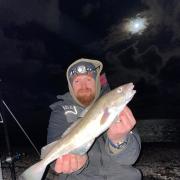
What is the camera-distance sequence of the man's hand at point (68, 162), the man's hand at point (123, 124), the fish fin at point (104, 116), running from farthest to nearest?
the man's hand at point (68, 162), the man's hand at point (123, 124), the fish fin at point (104, 116)

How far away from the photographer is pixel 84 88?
772 cm

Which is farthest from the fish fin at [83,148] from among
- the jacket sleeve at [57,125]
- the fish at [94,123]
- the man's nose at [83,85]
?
the man's nose at [83,85]

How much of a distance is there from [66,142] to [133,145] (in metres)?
1.62

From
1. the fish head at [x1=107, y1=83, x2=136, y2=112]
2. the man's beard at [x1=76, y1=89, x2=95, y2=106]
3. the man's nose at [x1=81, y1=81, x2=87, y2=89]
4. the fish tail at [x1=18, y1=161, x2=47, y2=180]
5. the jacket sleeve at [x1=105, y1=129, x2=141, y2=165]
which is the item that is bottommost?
the fish tail at [x1=18, y1=161, x2=47, y2=180]

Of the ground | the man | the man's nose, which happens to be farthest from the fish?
the ground

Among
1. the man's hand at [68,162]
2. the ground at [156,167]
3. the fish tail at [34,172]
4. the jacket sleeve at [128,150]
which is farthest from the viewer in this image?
the ground at [156,167]

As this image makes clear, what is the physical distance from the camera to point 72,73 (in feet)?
27.2

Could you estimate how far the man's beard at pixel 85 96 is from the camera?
7.66m

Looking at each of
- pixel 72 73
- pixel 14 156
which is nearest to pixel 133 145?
pixel 72 73

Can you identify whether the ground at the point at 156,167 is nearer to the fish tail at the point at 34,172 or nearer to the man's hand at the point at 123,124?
the fish tail at the point at 34,172

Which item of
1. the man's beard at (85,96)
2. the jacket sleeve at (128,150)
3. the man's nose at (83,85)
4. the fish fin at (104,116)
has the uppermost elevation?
the man's nose at (83,85)

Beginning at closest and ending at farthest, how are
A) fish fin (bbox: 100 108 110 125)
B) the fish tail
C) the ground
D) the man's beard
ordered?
fish fin (bbox: 100 108 110 125)
the fish tail
the man's beard
the ground

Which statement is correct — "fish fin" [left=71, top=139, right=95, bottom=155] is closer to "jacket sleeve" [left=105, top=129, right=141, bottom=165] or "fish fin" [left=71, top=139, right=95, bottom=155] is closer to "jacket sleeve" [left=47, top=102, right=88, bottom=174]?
"jacket sleeve" [left=105, top=129, right=141, bottom=165]

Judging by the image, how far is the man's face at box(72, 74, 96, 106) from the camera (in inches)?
302
